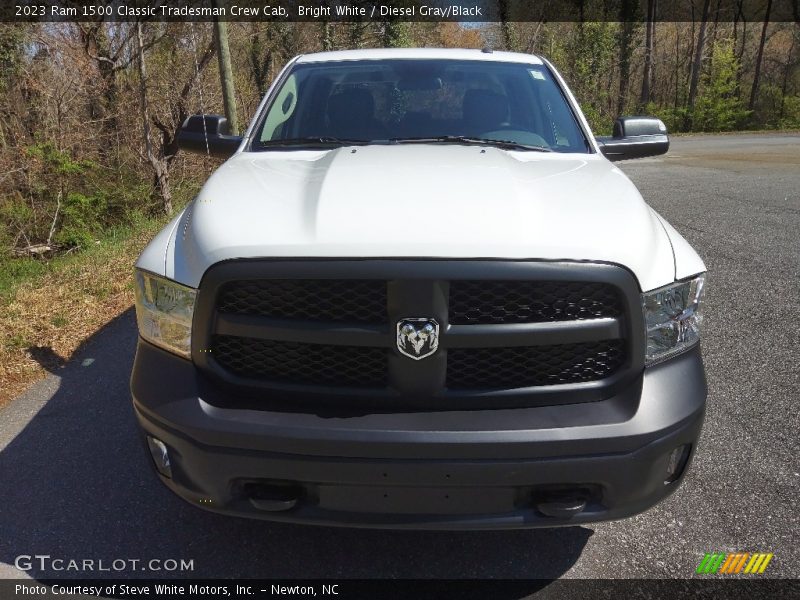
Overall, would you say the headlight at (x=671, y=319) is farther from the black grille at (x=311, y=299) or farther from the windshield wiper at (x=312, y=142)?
the windshield wiper at (x=312, y=142)

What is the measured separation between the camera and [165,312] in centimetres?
208

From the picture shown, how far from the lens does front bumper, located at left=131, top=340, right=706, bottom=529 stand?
6.08 feet

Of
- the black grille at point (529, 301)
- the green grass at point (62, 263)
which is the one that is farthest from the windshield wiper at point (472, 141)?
the green grass at point (62, 263)

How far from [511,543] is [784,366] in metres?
Result: 2.44

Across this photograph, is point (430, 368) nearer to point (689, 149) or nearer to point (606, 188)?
point (606, 188)

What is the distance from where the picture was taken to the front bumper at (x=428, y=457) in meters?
1.85

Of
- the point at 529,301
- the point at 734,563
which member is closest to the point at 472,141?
the point at 529,301

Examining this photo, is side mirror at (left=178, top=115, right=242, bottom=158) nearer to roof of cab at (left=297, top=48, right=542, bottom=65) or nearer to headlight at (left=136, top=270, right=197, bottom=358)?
roof of cab at (left=297, top=48, right=542, bottom=65)

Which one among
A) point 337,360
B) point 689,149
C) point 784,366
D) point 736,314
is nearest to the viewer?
point 337,360

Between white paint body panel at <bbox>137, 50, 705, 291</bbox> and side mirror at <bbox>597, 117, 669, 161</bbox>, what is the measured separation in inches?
37.8

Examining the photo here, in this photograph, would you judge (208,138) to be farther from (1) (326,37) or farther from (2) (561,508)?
(1) (326,37)

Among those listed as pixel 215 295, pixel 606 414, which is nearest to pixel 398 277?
pixel 215 295

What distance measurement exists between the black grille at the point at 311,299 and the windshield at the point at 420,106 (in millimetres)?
1399

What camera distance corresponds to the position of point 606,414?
1.94 m
